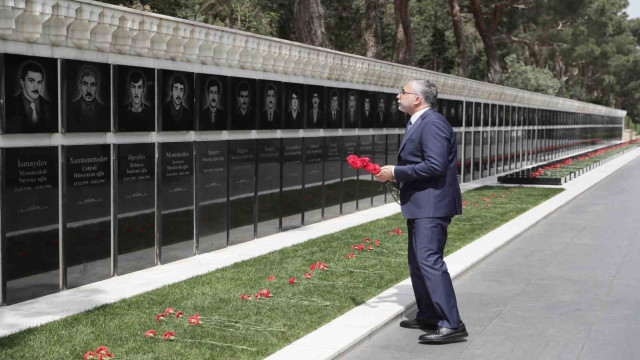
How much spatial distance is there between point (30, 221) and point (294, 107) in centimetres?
671

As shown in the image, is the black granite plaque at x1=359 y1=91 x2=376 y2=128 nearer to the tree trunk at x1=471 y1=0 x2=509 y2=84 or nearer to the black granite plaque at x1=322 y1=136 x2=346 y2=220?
the black granite plaque at x1=322 y1=136 x2=346 y2=220

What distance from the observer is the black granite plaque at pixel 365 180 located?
1742 cm

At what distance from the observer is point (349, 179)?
16.8 metres

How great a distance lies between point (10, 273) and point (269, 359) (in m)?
3.20

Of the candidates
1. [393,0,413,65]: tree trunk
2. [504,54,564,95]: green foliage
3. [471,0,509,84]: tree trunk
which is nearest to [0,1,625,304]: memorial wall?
[393,0,413,65]: tree trunk

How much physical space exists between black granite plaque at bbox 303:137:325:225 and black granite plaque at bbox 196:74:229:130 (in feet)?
9.99

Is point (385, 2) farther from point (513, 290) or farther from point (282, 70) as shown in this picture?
point (513, 290)

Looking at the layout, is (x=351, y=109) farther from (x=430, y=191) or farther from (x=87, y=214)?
(x=430, y=191)

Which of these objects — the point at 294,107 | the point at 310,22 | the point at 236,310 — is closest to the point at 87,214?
the point at 236,310

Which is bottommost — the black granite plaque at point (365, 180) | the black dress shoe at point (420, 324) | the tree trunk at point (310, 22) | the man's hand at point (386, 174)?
the black dress shoe at point (420, 324)

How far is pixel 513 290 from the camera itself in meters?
8.93

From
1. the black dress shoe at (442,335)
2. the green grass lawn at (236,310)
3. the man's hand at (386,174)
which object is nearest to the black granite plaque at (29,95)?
the green grass lawn at (236,310)

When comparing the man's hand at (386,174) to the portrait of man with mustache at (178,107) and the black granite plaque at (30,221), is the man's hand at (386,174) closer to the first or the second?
the black granite plaque at (30,221)

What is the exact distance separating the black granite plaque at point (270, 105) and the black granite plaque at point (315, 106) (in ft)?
3.79
